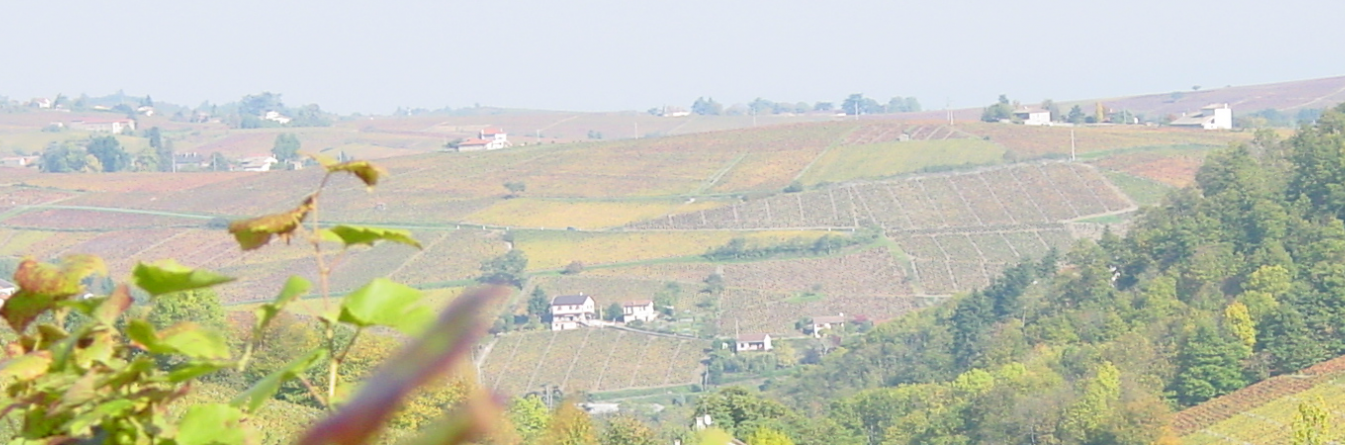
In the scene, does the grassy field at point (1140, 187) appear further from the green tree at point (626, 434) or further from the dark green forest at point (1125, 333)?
the green tree at point (626, 434)

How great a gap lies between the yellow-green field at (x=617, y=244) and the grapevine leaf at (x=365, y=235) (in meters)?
69.1

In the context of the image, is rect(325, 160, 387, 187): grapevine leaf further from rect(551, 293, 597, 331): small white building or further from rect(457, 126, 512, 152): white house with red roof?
rect(457, 126, 512, 152): white house with red roof

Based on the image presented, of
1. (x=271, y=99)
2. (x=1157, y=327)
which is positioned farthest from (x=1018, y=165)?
(x=271, y=99)

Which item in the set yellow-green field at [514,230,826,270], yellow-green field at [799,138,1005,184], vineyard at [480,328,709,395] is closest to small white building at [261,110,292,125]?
yellow-green field at [799,138,1005,184]

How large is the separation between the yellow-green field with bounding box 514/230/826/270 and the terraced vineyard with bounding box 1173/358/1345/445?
129 feet

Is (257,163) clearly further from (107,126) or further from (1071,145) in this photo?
(1071,145)

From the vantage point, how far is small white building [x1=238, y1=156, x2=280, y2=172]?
101 m

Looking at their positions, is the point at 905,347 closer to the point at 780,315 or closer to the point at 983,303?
the point at 983,303

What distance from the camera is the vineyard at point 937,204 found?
70438 mm

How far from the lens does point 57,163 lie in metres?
97.5

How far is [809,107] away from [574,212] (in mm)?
85320

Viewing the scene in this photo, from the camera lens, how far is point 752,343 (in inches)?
2392

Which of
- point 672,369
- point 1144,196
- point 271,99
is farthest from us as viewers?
point 271,99

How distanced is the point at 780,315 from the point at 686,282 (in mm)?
4657
